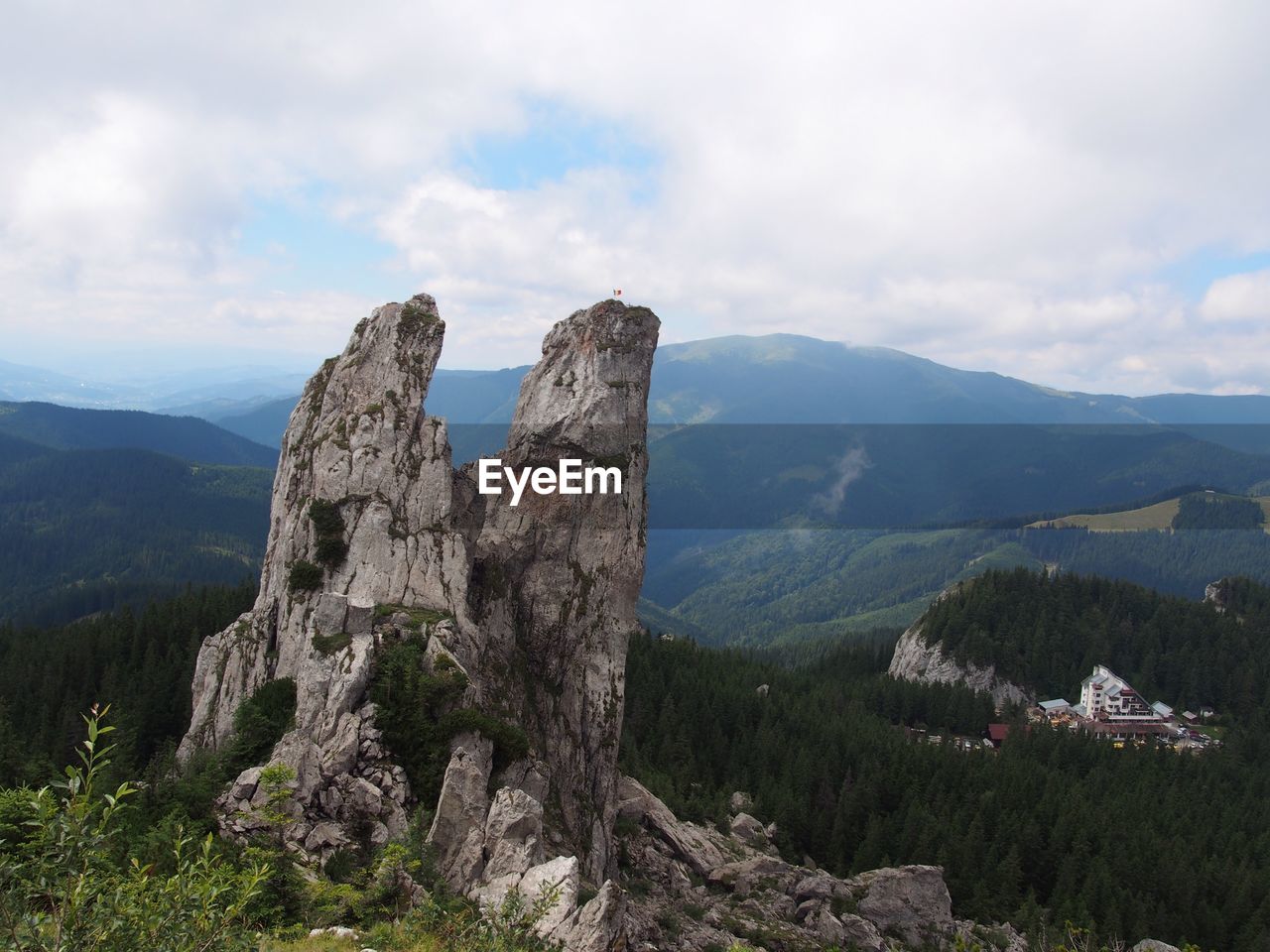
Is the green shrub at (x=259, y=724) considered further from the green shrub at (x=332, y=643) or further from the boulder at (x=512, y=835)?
the boulder at (x=512, y=835)

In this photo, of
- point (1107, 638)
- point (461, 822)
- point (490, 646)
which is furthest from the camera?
point (1107, 638)

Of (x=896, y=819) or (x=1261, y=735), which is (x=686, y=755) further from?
(x=1261, y=735)

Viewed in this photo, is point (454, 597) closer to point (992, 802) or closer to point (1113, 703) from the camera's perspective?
point (992, 802)

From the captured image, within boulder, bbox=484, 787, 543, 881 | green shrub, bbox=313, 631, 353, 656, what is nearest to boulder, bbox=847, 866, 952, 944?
boulder, bbox=484, 787, 543, 881

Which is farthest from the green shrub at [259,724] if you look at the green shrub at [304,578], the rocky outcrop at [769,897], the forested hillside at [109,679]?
the rocky outcrop at [769,897]

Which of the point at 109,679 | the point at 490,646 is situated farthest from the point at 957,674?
the point at 109,679
